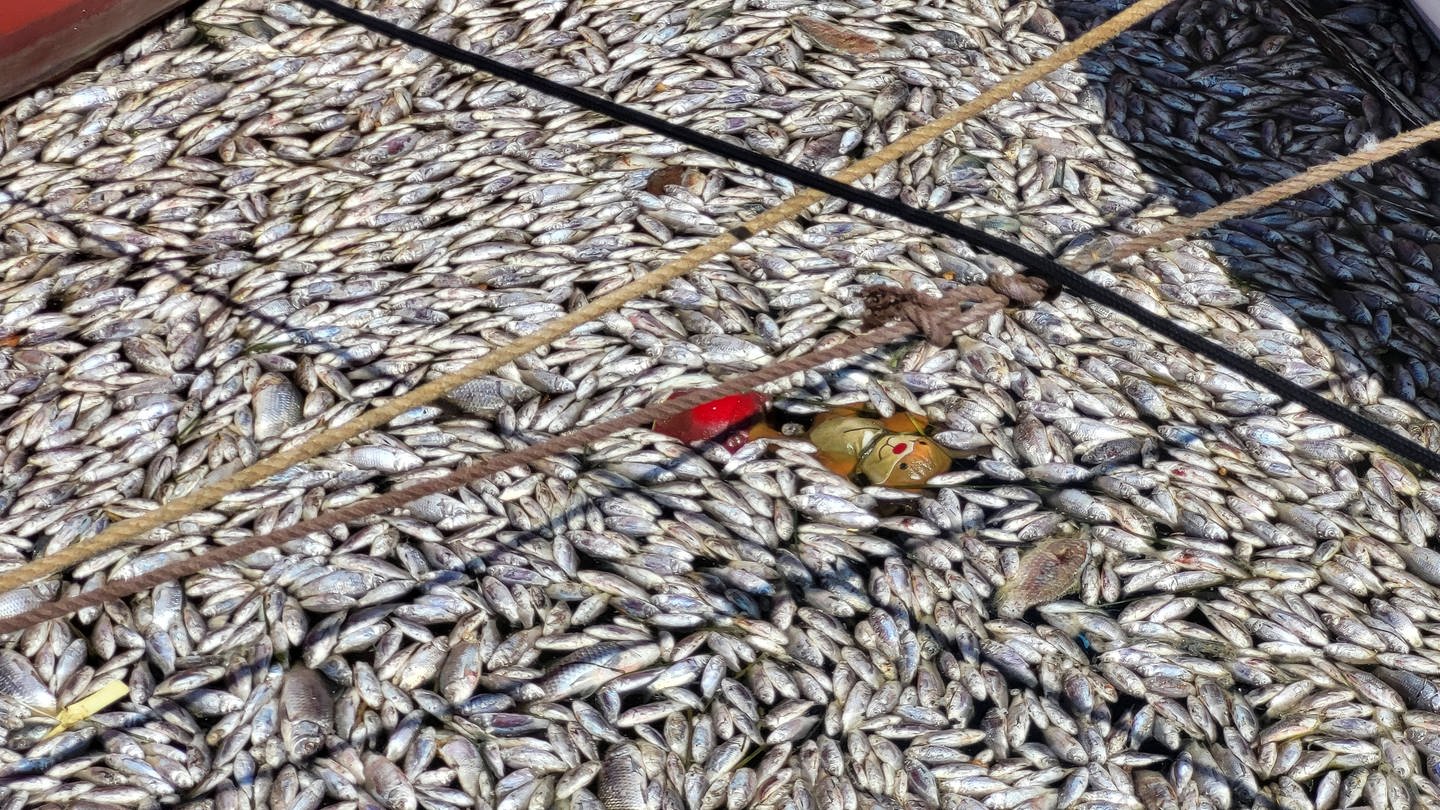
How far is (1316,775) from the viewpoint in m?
2.41

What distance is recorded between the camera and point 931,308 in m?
2.95

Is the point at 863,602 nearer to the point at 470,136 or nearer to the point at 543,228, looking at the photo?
the point at 543,228

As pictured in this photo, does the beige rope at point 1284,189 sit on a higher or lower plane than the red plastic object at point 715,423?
higher

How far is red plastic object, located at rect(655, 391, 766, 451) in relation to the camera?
2.94 m

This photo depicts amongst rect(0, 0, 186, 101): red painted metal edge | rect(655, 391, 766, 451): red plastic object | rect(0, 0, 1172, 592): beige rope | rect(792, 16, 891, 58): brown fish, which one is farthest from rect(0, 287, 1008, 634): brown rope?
rect(0, 0, 186, 101): red painted metal edge

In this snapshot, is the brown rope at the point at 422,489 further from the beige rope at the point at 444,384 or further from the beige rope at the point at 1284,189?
the beige rope at the point at 1284,189

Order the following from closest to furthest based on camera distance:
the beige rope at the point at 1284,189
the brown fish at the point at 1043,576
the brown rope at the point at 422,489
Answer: the brown rope at the point at 422,489, the beige rope at the point at 1284,189, the brown fish at the point at 1043,576

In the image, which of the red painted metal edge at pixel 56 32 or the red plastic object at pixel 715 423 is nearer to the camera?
A: the red plastic object at pixel 715 423

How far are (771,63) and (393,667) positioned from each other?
7.30ft

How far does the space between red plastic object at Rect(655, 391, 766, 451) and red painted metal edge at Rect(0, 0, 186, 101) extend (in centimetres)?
224

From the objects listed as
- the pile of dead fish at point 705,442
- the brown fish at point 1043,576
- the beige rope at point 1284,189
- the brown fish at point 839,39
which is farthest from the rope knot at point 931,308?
the brown fish at point 839,39

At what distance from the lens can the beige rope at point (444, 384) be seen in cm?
212

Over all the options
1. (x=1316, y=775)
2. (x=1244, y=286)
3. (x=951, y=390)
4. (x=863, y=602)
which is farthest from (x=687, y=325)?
(x=1316, y=775)

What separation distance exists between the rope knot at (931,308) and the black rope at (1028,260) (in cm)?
14
